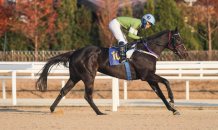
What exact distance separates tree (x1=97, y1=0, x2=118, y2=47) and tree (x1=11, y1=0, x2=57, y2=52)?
9.82 feet

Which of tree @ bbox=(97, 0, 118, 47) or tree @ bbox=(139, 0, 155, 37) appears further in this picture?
tree @ bbox=(97, 0, 118, 47)

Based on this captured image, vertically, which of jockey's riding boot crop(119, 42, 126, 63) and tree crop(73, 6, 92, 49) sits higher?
tree crop(73, 6, 92, 49)

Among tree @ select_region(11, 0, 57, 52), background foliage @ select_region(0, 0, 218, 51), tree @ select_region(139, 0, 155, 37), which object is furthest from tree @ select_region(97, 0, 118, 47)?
tree @ select_region(11, 0, 57, 52)

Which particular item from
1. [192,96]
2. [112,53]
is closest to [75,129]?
[112,53]

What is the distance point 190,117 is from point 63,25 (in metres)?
17.6

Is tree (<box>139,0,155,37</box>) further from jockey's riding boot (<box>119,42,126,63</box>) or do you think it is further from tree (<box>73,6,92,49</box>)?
jockey's riding boot (<box>119,42,126,63</box>)

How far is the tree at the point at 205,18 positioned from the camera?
2226 cm

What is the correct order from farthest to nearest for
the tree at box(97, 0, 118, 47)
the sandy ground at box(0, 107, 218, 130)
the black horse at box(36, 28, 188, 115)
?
1. the tree at box(97, 0, 118, 47)
2. the black horse at box(36, 28, 188, 115)
3. the sandy ground at box(0, 107, 218, 130)

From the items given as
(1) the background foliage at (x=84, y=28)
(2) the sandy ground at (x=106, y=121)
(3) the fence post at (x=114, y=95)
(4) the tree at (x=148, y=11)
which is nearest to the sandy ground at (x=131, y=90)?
(3) the fence post at (x=114, y=95)

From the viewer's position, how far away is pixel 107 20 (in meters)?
22.1

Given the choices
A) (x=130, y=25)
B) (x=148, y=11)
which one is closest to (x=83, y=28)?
(x=148, y=11)

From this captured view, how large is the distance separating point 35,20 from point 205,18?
1064cm

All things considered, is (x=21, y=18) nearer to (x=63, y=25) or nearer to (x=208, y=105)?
(x=63, y=25)

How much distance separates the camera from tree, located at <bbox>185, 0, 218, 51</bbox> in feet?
73.0
